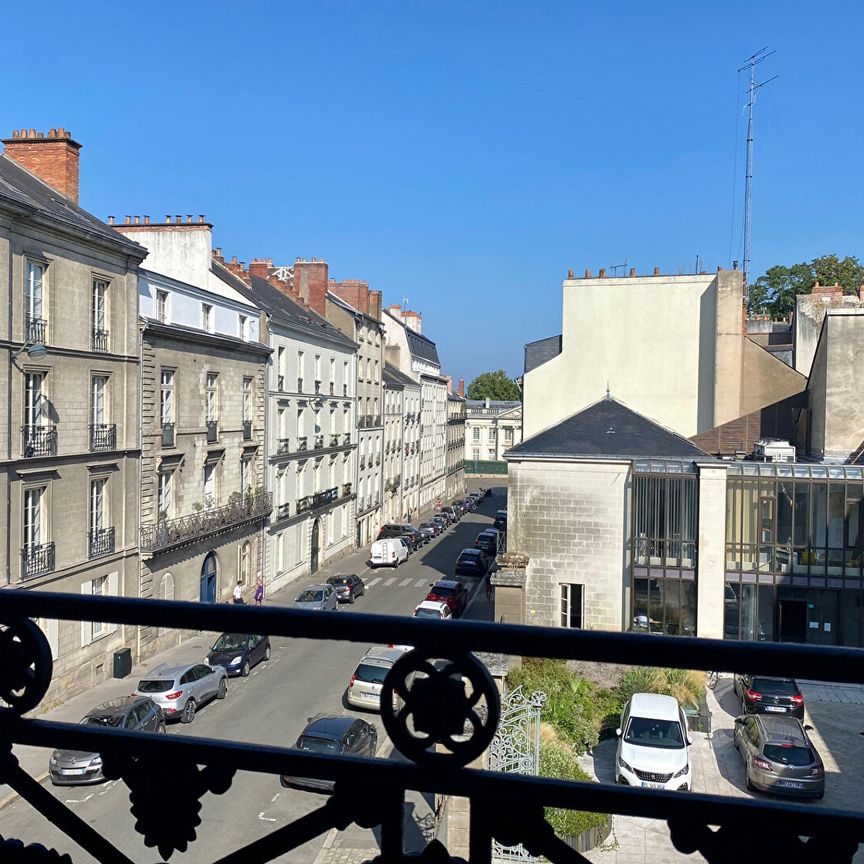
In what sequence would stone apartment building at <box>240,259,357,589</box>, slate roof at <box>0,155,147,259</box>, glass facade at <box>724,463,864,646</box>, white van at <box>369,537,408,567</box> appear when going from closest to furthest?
slate roof at <box>0,155,147,259</box>, glass facade at <box>724,463,864,646</box>, stone apartment building at <box>240,259,357,589</box>, white van at <box>369,537,408,567</box>

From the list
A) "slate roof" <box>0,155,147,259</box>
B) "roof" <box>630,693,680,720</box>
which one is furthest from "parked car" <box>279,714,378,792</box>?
"slate roof" <box>0,155,147,259</box>

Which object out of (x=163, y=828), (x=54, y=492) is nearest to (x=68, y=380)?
(x=54, y=492)

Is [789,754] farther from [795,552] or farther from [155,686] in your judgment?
[155,686]

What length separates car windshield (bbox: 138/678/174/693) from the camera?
19.6m

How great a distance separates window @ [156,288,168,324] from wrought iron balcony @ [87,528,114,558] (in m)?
6.88

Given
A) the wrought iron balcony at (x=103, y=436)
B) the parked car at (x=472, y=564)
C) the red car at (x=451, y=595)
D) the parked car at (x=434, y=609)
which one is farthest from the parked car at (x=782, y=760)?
the parked car at (x=472, y=564)

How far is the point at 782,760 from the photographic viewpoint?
15.1 m

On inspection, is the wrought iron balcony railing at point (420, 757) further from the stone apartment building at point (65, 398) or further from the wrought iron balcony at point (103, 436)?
the wrought iron balcony at point (103, 436)

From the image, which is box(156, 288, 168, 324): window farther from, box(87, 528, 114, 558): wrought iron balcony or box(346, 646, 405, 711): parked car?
box(346, 646, 405, 711): parked car

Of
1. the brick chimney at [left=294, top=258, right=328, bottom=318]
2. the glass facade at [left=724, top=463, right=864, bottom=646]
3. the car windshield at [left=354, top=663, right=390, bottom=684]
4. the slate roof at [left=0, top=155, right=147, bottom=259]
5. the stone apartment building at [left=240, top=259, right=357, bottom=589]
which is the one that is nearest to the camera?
the slate roof at [left=0, top=155, right=147, bottom=259]

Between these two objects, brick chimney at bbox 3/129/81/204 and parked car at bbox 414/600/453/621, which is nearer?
brick chimney at bbox 3/129/81/204

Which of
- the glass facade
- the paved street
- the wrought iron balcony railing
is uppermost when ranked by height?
the wrought iron balcony railing

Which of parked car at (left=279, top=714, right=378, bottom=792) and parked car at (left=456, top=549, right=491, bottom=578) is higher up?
parked car at (left=279, top=714, right=378, bottom=792)

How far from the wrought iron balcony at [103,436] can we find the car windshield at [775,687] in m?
18.0
